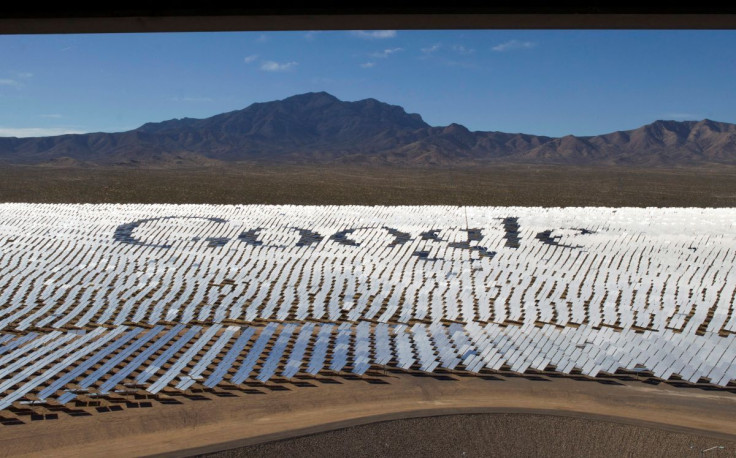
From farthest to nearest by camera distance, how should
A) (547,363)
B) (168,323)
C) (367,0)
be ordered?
1. (168,323)
2. (547,363)
3. (367,0)

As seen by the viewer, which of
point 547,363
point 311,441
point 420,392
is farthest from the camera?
point 547,363

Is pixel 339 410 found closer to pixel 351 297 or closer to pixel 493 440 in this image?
pixel 493 440

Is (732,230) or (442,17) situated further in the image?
(732,230)

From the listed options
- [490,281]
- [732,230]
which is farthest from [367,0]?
[732,230]

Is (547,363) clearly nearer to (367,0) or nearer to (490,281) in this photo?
(490,281)

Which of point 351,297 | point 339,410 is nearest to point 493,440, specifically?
point 339,410

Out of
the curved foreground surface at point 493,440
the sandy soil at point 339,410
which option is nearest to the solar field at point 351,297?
the sandy soil at point 339,410

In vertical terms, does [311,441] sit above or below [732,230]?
below

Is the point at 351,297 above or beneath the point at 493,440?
above
